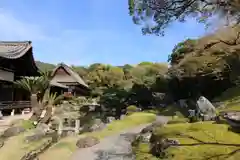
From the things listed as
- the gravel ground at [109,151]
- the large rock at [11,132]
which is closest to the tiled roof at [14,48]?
the large rock at [11,132]

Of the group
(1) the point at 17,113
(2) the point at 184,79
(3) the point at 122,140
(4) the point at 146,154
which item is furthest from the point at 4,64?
(2) the point at 184,79

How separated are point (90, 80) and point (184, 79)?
85.5 ft

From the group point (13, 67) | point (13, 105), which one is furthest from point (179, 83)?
point (13, 105)

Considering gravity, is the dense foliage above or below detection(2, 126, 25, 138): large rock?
above

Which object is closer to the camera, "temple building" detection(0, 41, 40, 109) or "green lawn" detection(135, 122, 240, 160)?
"green lawn" detection(135, 122, 240, 160)

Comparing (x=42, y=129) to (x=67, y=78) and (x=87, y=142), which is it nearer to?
(x=87, y=142)

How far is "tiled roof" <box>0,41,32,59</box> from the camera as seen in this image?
17516 millimetres

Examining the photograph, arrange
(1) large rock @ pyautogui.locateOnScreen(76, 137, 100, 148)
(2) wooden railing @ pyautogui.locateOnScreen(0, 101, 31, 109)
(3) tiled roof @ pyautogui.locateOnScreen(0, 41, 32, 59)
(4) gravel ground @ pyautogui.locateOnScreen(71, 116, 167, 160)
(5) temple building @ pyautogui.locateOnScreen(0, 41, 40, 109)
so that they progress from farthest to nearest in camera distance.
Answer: (3) tiled roof @ pyautogui.locateOnScreen(0, 41, 32, 59)
(5) temple building @ pyautogui.locateOnScreen(0, 41, 40, 109)
(2) wooden railing @ pyautogui.locateOnScreen(0, 101, 31, 109)
(1) large rock @ pyautogui.locateOnScreen(76, 137, 100, 148)
(4) gravel ground @ pyautogui.locateOnScreen(71, 116, 167, 160)

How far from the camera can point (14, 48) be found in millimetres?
19469

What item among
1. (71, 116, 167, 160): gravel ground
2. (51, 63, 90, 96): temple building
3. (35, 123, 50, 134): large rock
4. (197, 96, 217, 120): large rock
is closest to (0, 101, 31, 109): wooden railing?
(35, 123, 50, 134): large rock

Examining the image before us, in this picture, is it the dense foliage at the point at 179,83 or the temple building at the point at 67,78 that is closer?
the dense foliage at the point at 179,83

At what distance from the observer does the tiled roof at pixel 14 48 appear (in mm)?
17516

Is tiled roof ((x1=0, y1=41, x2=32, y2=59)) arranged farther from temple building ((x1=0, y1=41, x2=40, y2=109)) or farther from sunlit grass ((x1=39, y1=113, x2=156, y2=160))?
sunlit grass ((x1=39, y1=113, x2=156, y2=160))

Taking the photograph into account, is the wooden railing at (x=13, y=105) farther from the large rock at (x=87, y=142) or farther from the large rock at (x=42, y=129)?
the large rock at (x=87, y=142)
